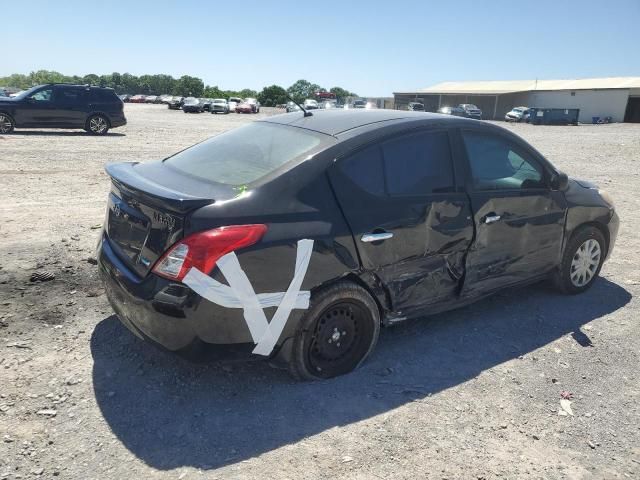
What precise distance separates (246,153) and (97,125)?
17.2 m

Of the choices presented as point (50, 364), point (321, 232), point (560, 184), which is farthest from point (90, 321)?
point (560, 184)

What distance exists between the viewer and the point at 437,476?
262cm

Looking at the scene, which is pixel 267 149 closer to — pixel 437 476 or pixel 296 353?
pixel 296 353

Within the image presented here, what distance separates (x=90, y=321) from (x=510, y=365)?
3.22 metres

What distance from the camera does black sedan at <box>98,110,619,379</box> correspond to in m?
2.85

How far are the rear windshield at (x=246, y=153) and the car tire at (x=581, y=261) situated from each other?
283 cm

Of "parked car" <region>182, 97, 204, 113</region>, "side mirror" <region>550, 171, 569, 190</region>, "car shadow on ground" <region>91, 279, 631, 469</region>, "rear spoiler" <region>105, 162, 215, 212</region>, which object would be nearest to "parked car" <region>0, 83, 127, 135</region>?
"rear spoiler" <region>105, 162, 215, 212</region>

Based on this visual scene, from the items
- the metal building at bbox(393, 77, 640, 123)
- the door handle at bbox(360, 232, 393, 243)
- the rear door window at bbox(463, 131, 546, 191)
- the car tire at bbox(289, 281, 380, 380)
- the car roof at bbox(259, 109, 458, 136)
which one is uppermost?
the metal building at bbox(393, 77, 640, 123)

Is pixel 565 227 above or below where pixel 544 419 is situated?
above

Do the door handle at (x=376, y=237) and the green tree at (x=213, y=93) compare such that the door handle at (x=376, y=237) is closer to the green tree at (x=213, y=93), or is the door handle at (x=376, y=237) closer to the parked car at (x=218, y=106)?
the parked car at (x=218, y=106)

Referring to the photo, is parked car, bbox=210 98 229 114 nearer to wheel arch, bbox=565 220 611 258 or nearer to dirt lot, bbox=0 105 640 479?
dirt lot, bbox=0 105 640 479

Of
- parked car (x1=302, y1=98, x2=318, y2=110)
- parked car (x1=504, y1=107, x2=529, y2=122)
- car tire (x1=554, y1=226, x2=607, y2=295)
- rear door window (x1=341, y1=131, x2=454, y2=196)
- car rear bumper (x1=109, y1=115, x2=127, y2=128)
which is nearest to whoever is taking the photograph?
rear door window (x1=341, y1=131, x2=454, y2=196)

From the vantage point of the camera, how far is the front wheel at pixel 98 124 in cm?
1844

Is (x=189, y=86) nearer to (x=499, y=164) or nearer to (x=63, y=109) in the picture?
(x=63, y=109)
